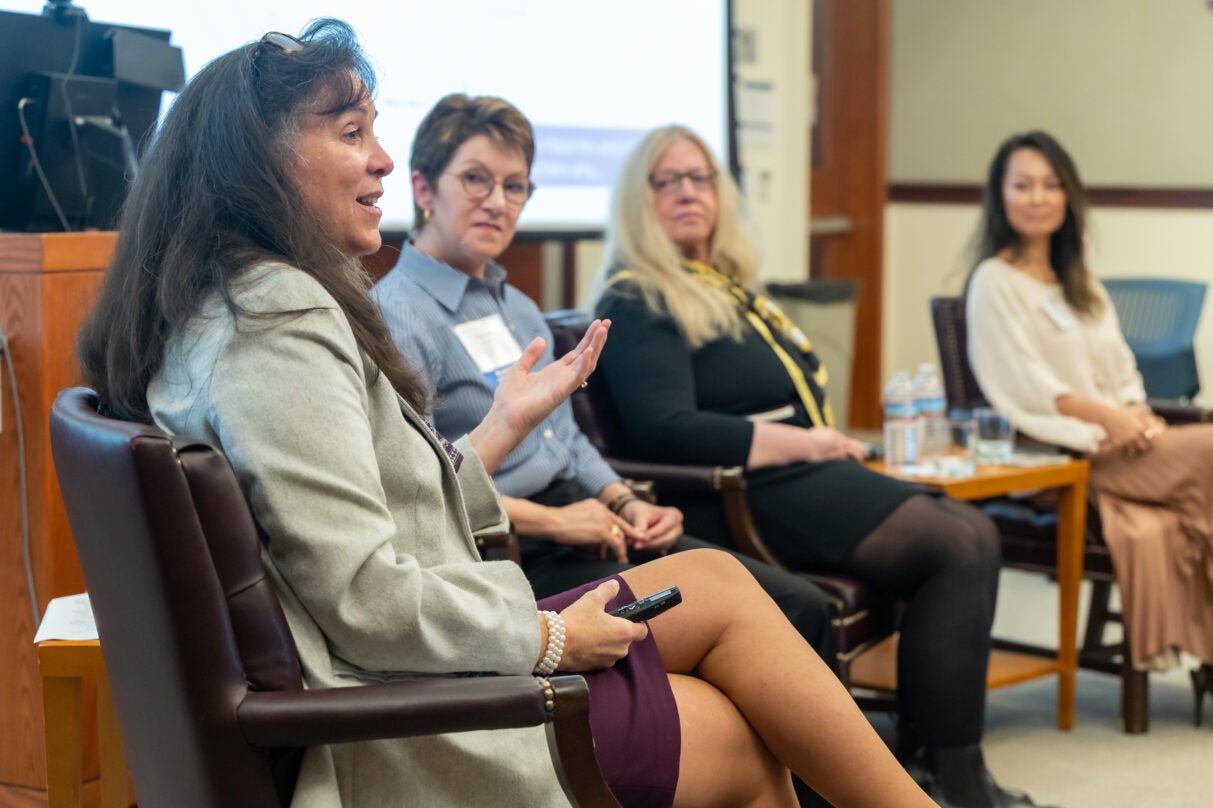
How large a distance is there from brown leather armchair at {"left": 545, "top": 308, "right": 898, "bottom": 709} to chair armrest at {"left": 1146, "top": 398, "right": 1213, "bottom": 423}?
3.69ft

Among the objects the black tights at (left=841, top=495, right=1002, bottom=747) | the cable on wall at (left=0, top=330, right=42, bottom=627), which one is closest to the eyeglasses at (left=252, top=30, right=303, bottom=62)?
the cable on wall at (left=0, top=330, right=42, bottom=627)

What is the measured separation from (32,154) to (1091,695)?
2.63m

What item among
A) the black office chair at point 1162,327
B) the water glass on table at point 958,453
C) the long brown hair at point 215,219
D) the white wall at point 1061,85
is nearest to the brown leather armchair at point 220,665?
the long brown hair at point 215,219

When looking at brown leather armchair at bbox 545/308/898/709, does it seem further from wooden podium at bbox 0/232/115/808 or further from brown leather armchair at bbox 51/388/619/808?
brown leather armchair at bbox 51/388/619/808

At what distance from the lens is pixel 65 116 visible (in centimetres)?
224

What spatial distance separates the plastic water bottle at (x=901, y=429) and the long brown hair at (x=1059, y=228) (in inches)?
24.7

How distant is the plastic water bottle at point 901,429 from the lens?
9.59 ft

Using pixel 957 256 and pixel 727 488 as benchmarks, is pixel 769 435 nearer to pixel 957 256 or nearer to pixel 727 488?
pixel 727 488

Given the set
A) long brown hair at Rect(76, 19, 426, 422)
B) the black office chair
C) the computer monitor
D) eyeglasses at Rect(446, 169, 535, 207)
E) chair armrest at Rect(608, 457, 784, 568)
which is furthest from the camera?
the black office chair

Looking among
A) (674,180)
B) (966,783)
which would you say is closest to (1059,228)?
(674,180)

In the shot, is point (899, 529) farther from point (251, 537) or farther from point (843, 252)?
point (843, 252)

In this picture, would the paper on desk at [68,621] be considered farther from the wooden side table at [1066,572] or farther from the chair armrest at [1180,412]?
the chair armrest at [1180,412]

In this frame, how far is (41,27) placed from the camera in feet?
7.43

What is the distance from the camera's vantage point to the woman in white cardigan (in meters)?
3.02
